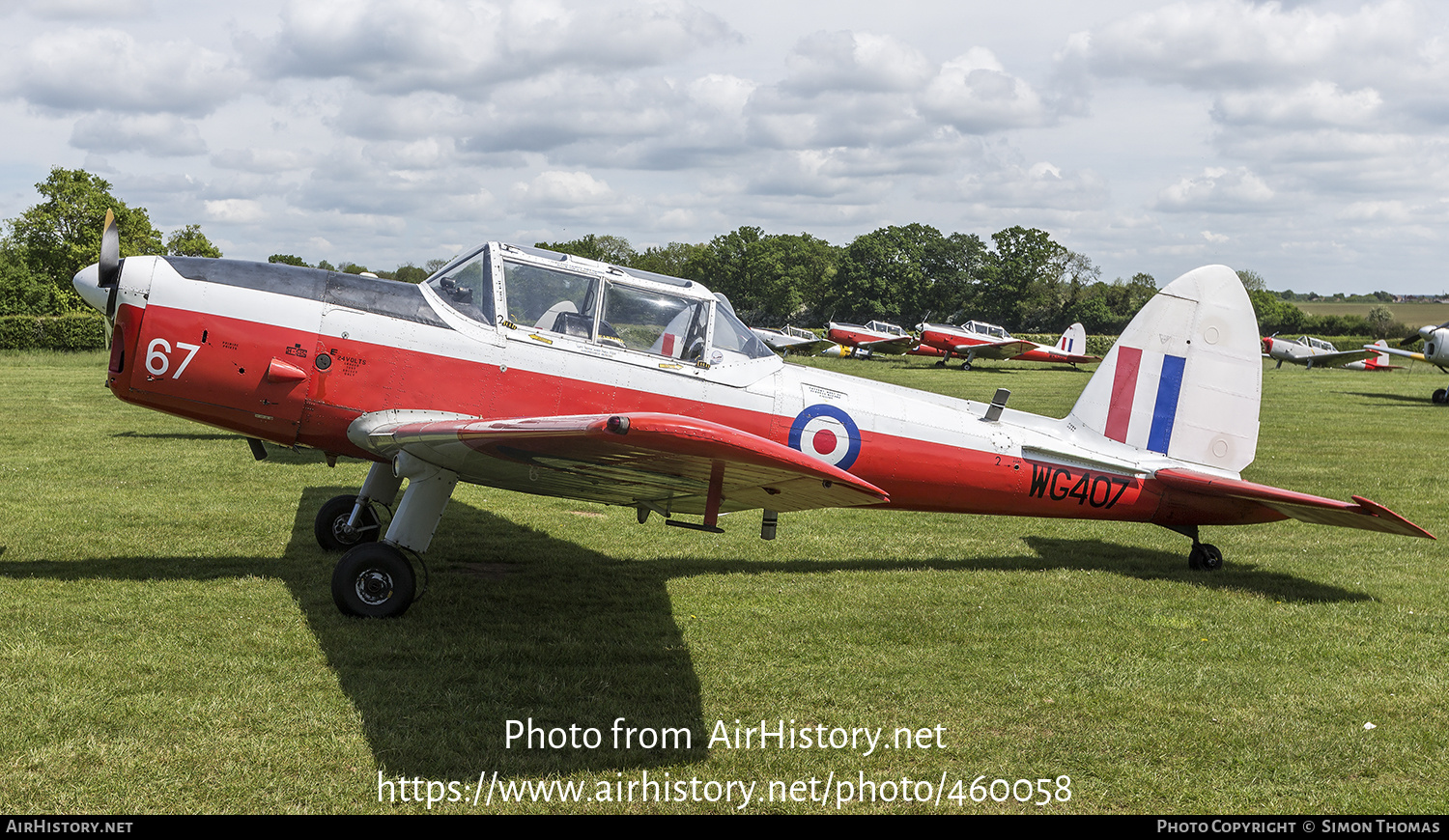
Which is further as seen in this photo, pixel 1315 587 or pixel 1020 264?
pixel 1020 264

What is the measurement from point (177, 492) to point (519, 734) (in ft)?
24.7

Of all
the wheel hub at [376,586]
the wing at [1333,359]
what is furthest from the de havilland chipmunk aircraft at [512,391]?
the wing at [1333,359]

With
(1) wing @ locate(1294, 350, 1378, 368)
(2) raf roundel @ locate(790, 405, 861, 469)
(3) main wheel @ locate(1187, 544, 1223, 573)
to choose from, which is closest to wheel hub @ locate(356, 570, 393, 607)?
(2) raf roundel @ locate(790, 405, 861, 469)

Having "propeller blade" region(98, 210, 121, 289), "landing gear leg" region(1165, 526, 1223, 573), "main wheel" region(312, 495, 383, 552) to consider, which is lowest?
"main wheel" region(312, 495, 383, 552)

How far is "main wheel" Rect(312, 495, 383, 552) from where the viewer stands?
7.87 meters

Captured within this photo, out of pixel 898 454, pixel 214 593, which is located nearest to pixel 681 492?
pixel 898 454

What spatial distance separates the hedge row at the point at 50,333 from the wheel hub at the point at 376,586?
3870 cm

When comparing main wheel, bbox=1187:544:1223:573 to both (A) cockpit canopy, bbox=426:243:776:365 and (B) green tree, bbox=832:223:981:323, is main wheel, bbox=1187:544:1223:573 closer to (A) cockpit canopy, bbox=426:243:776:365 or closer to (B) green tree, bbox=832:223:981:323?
(A) cockpit canopy, bbox=426:243:776:365

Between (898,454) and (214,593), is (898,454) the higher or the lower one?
the higher one

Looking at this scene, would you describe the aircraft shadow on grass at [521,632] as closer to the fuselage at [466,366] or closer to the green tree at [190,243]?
the fuselage at [466,366]

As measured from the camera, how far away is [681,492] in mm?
5469

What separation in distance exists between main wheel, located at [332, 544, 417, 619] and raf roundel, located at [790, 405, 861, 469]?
2.78 m

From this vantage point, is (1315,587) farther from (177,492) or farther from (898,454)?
(177,492)

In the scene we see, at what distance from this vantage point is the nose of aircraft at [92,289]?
666 cm
